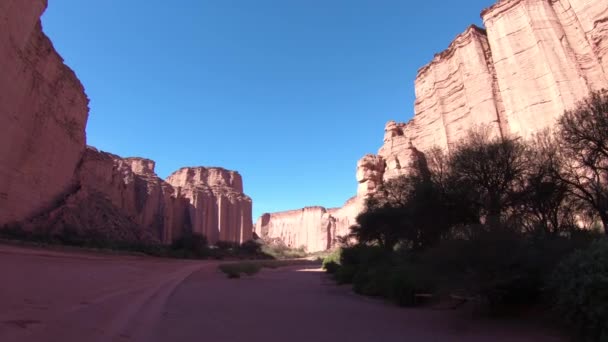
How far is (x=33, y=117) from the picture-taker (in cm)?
2748

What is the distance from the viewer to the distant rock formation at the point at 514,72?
25.2 meters

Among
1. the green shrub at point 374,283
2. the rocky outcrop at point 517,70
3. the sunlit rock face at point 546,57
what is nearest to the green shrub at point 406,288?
the green shrub at point 374,283

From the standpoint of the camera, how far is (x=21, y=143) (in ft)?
84.4

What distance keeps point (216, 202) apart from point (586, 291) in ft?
247

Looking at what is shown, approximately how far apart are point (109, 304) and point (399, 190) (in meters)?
19.2

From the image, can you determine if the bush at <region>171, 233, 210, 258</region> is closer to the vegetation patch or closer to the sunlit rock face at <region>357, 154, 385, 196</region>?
the vegetation patch

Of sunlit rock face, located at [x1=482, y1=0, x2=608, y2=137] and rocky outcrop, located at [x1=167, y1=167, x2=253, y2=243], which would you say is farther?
rocky outcrop, located at [x1=167, y1=167, x2=253, y2=243]

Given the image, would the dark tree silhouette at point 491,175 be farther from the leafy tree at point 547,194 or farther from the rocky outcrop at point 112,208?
the rocky outcrop at point 112,208

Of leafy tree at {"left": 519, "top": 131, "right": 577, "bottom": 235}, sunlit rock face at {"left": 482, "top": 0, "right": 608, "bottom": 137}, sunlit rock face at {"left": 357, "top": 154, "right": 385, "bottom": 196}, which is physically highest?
sunlit rock face at {"left": 482, "top": 0, "right": 608, "bottom": 137}

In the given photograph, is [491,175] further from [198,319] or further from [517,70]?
[517,70]

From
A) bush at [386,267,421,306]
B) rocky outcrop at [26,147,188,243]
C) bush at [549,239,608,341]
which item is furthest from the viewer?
rocky outcrop at [26,147,188,243]

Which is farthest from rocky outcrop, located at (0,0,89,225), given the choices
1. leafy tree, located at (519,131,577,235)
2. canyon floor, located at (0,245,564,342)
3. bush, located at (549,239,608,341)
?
leafy tree, located at (519,131,577,235)

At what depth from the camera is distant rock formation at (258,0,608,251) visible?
25156 millimetres

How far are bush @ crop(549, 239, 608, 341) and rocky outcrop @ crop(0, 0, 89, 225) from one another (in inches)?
997
